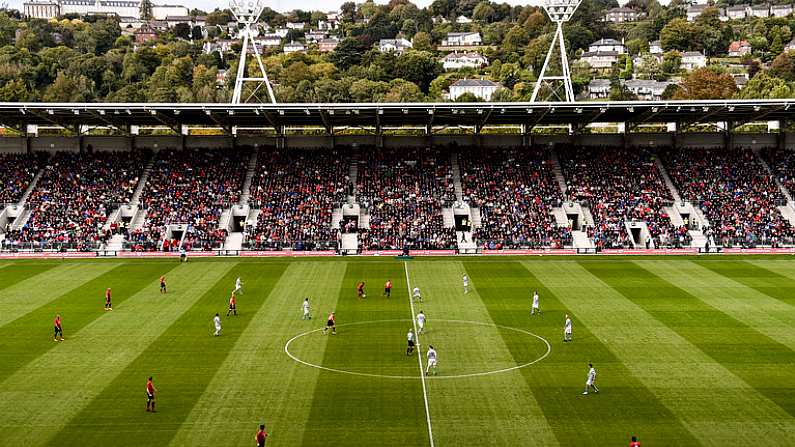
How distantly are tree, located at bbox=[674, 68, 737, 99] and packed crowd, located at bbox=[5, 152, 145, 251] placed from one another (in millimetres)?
116428

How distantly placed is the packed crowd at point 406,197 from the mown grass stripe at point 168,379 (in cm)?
2215

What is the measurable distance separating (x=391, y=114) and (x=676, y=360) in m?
44.4

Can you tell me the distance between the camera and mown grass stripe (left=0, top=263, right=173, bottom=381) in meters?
34.5

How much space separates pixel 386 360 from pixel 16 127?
57.8 metres

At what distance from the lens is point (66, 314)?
1651 inches

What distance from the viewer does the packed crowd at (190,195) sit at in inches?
2625

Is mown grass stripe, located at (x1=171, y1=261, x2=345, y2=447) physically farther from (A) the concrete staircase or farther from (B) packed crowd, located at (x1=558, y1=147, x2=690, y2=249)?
(B) packed crowd, located at (x1=558, y1=147, x2=690, y2=249)

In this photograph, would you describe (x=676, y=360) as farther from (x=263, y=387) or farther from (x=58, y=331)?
(x=58, y=331)

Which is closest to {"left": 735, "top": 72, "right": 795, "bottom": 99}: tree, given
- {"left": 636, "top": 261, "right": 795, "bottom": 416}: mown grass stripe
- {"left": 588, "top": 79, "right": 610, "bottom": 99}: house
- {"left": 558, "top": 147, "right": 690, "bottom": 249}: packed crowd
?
{"left": 588, "top": 79, "right": 610, "bottom": 99}: house

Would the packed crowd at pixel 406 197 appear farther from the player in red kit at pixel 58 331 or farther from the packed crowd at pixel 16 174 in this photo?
the player in red kit at pixel 58 331

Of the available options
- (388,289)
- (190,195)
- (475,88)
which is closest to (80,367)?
(388,289)

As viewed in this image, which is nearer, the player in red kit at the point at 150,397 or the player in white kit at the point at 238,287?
the player in red kit at the point at 150,397

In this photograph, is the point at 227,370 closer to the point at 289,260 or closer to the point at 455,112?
the point at 289,260

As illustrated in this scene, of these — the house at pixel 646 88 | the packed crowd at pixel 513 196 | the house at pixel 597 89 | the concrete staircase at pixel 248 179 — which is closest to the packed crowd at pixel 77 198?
the concrete staircase at pixel 248 179
